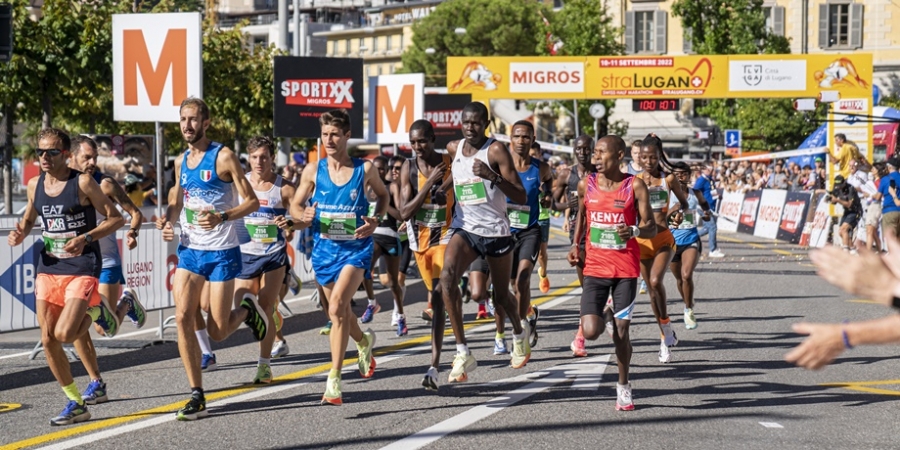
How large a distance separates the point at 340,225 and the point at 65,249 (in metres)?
1.72

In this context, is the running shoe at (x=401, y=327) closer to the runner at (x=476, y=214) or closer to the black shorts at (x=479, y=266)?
the black shorts at (x=479, y=266)

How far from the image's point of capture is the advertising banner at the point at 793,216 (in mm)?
28297

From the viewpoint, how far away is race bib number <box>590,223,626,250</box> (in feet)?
28.0

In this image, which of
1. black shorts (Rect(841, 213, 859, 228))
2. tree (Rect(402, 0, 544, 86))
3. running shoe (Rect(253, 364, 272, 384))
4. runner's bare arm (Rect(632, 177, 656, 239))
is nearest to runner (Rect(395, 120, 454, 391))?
running shoe (Rect(253, 364, 272, 384))

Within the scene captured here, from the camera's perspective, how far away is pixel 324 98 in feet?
55.3

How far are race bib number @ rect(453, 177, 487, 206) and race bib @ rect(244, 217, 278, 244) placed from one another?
64.4 inches

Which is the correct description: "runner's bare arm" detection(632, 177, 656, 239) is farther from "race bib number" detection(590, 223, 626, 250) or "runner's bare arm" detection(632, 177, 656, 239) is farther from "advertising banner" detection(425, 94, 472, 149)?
"advertising banner" detection(425, 94, 472, 149)

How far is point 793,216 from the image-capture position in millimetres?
29000

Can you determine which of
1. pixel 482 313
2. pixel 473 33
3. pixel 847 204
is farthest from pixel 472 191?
pixel 473 33

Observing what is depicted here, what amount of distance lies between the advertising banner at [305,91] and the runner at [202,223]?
821cm

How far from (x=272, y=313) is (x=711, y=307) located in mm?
6878

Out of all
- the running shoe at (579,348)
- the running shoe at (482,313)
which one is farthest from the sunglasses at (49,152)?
the running shoe at (482,313)

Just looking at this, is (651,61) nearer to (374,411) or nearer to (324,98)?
(324,98)

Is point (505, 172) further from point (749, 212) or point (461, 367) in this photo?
point (749, 212)
